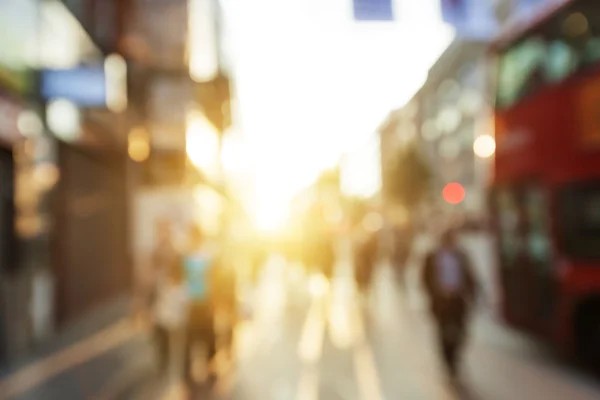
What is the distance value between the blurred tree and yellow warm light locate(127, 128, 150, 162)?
11.0m

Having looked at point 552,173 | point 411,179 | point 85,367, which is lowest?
point 85,367

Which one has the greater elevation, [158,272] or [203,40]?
[203,40]

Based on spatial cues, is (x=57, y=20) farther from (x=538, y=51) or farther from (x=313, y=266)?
(x=538, y=51)

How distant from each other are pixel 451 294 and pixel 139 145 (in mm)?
12910

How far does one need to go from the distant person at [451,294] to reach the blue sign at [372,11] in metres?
3.97

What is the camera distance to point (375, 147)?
74438 millimetres

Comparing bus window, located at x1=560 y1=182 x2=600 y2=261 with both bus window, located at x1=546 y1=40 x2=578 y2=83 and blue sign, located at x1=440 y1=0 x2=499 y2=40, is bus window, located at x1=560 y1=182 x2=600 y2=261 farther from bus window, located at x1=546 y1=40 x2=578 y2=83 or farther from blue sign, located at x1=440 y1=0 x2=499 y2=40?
blue sign, located at x1=440 y1=0 x2=499 y2=40

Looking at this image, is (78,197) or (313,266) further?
(78,197)

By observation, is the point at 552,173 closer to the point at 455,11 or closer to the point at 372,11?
the point at 372,11

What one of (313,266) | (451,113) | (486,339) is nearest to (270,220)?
(313,266)

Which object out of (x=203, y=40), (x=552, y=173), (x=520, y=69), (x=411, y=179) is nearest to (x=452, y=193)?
(x=520, y=69)

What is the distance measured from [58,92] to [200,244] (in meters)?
5.07

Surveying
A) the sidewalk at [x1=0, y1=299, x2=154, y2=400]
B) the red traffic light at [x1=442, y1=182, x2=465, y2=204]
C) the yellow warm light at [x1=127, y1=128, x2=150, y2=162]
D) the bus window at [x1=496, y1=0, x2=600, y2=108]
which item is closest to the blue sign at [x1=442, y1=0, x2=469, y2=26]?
the bus window at [x1=496, y1=0, x2=600, y2=108]

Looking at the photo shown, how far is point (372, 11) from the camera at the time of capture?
1116cm
